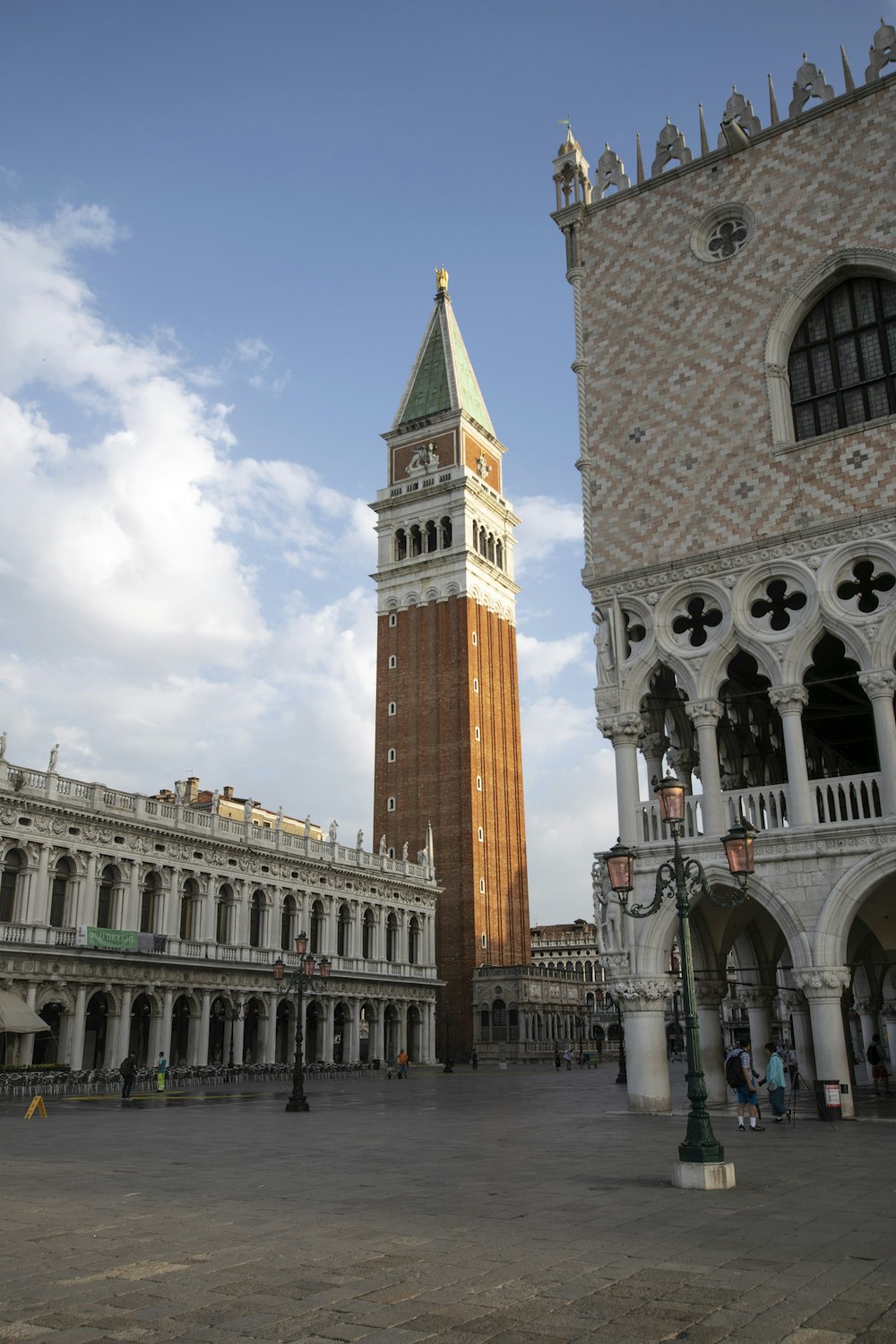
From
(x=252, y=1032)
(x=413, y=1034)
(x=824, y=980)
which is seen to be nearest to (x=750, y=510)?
(x=824, y=980)

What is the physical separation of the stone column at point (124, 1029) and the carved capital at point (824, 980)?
32616 millimetres

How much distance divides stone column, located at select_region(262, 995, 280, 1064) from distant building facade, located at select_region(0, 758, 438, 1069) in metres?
0.07

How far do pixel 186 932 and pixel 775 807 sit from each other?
3523 centimetres

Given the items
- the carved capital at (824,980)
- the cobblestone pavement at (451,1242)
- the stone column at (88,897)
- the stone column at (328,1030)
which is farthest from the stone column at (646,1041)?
the stone column at (328,1030)

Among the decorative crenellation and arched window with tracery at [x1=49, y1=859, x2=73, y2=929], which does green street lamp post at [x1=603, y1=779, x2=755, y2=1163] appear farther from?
arched window with tracery at [x1=49, y1=859, x2=73, y2=929]

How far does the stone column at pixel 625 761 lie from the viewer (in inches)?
886

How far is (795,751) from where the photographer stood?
21.0m

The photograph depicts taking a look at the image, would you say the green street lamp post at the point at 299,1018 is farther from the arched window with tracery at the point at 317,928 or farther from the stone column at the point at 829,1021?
the arched window with tracery at the point at 317,928

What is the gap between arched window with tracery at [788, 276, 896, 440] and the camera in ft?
73.4

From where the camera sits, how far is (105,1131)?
20656 mm

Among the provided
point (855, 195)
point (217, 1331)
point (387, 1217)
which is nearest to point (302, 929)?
point (855, 195)

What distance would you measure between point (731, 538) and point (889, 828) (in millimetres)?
6490

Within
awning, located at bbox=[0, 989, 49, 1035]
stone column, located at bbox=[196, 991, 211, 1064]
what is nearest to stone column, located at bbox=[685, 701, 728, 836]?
awning, located at bbox=[0, 989, 49, 1035]

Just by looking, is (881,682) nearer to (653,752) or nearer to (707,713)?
(707,713)
